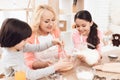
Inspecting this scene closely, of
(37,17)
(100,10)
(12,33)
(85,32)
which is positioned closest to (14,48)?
(12,33)

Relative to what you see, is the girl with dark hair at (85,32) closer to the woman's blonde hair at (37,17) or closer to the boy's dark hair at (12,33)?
the woman's blonde hair at (37,17)

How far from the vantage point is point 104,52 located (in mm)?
2205

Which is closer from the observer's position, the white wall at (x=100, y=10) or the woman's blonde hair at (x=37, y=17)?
the woman's blonde hair at (x=37, y=17)

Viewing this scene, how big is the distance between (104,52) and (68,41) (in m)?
1.99

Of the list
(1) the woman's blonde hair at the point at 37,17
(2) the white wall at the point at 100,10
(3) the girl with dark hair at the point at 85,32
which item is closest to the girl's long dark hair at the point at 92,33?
(3) the girl with dark hair at the point at 85,32

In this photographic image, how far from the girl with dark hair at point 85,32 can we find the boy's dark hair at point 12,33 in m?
0.91

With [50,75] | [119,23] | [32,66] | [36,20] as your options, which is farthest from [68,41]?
[50,75]

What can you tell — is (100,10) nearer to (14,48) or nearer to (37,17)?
(37,17)

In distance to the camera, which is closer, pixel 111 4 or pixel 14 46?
pixel 14 46

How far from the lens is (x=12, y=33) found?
1408 millimetres

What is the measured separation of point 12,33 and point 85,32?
3.67ft

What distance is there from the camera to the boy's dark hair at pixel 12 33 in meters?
1.41

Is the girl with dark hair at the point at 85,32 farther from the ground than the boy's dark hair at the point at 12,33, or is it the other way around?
the boy's dark hair at the point at 12,33

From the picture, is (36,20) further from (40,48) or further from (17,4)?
(17,4)
